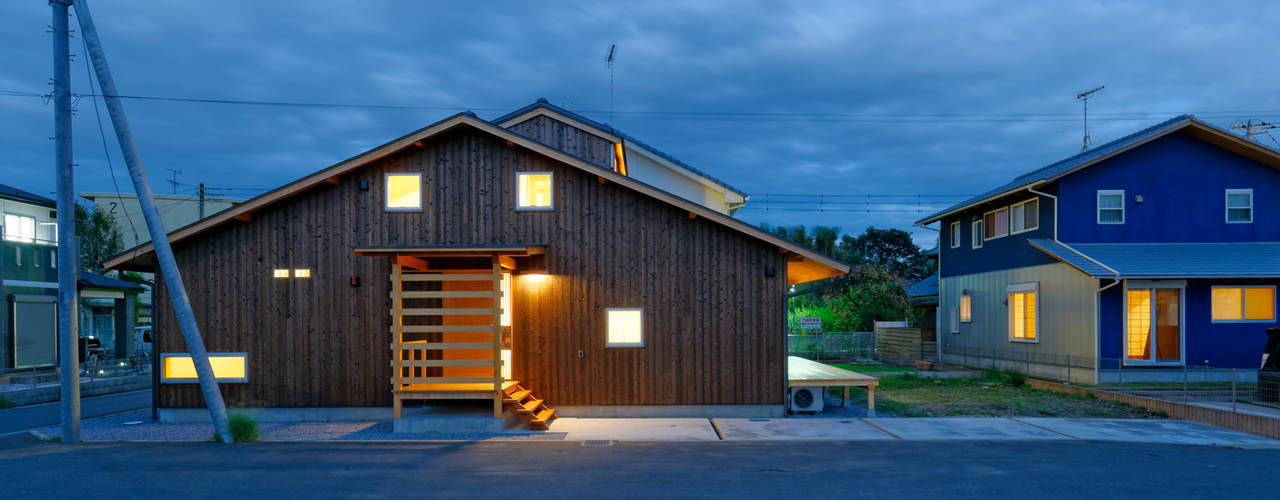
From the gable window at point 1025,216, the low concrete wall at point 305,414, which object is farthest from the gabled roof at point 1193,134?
the low concrete wall at point 305,414

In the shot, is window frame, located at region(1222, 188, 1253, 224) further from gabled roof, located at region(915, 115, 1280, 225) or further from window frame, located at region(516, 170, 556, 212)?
window frame, located at region(516, 170, 556, 212)

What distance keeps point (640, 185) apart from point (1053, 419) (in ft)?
28.8

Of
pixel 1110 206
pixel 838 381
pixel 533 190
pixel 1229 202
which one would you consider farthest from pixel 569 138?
pixel 1229 202

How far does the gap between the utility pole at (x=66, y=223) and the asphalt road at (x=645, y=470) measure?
31.3 inches

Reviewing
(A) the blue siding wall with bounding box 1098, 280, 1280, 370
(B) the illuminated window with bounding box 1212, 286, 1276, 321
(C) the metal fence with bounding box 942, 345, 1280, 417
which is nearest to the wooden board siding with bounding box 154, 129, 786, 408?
(C) the metal fence with bounding box 942, 345, 1280, 417

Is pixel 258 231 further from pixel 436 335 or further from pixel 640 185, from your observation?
pixel 640 185

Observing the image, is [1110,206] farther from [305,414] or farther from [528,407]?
[305,414]

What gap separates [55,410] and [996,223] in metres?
25.3

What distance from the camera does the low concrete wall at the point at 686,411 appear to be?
13.8m

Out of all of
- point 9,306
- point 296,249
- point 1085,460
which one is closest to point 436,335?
point 296,249

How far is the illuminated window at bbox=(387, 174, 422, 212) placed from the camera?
1406 centimetres

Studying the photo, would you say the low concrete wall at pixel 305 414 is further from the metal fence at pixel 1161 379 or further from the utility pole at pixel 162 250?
the metal fence at pixel 1161 379

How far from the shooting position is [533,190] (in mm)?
14141

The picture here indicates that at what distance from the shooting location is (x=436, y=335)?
556 inches
